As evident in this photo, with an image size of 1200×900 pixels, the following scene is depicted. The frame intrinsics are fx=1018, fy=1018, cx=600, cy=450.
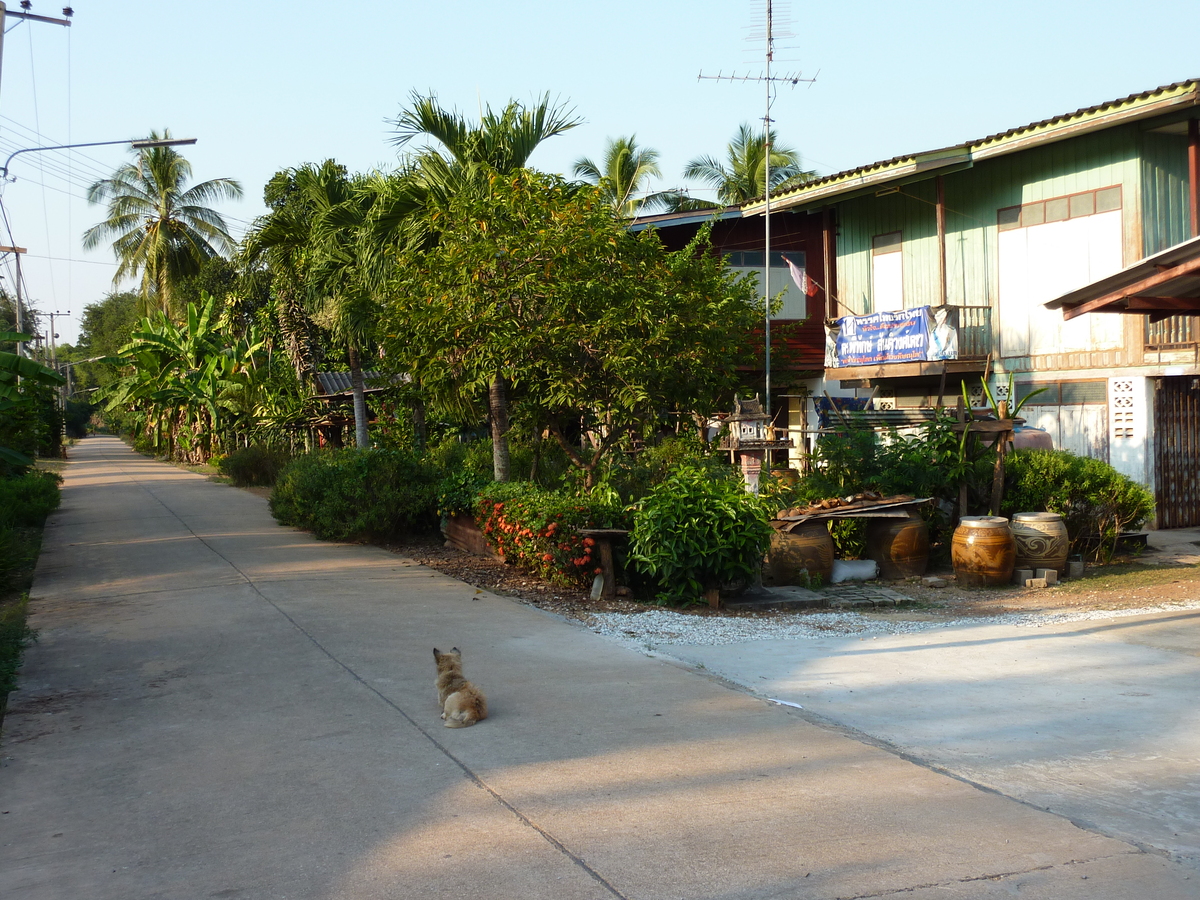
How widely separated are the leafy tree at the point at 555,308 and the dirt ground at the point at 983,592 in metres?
2.12

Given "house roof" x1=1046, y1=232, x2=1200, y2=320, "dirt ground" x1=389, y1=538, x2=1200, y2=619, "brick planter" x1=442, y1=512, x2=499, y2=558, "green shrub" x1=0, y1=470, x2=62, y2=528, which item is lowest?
"dirt ground" x1=389, y1=538, x2=1200, y2=619

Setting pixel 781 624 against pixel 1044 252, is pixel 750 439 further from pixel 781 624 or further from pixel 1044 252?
pixel 1044 252

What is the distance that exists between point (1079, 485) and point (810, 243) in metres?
11.4

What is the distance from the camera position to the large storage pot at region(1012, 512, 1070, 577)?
10.8m

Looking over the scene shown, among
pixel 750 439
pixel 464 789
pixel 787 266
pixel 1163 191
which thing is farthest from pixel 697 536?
pixel 787 266

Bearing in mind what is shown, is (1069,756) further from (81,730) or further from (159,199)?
(159,199)

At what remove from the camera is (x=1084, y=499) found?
1198cm

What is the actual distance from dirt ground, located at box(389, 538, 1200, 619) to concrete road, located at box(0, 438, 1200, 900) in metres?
1.42

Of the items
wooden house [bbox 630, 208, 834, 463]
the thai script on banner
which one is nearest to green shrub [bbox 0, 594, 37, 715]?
the thai script on banner

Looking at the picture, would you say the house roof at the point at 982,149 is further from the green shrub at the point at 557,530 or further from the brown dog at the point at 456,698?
the brown dog at the point at 456,698

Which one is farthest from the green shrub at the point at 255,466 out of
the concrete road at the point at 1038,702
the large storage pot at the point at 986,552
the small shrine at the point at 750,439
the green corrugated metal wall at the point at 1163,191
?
the concrete road at the point at 1038,702

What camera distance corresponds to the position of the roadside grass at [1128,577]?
412 inches

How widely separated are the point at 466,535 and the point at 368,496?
151cm

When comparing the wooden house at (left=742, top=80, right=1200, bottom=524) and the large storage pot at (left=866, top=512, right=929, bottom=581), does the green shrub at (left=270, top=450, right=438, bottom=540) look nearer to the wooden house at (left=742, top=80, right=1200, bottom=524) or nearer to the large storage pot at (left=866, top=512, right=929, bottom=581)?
the large storage pot at (left=866, top=512, right=929, bottom=581)
